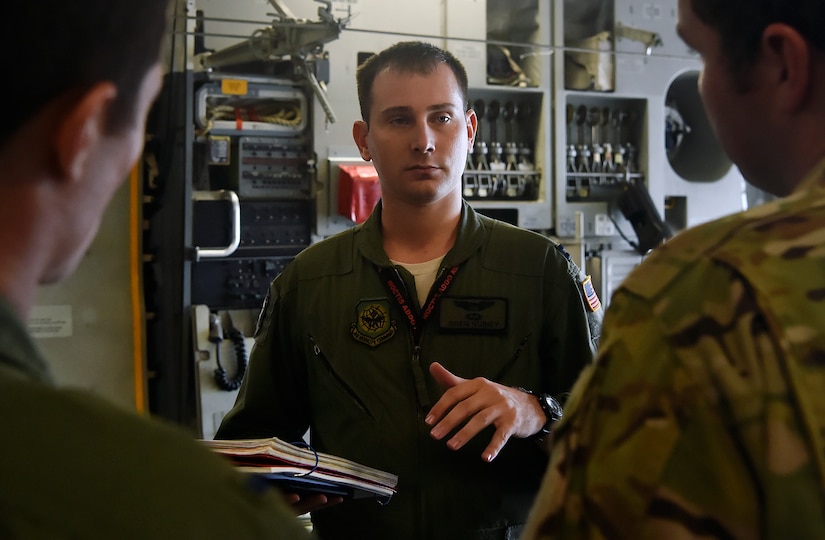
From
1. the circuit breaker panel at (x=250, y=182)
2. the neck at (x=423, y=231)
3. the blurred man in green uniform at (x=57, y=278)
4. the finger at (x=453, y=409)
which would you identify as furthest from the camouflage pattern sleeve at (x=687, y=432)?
the circuit breaker panel at (x=250, y=182)

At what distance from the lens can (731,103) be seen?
0.90 m

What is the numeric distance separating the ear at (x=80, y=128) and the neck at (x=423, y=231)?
1375 millimetres

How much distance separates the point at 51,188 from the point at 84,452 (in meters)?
0.21

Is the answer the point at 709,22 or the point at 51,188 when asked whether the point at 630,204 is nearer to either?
the point at 709,22

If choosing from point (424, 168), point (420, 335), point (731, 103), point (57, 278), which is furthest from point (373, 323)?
point (57, 278)

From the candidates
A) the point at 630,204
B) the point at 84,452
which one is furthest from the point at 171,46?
the point at 84,452

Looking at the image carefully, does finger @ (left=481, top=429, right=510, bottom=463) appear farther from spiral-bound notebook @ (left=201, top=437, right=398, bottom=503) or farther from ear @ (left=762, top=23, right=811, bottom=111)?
ear @ (left=762, top=23, right=811, bottom=111)

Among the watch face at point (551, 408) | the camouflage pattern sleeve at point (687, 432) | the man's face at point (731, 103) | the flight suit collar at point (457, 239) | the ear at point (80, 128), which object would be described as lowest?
the watch face at point (551, 408)

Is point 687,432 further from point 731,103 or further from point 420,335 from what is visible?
point 420,335

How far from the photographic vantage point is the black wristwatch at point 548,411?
5.61 ft

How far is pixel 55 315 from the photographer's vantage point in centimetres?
347

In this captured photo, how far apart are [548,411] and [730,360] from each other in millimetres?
959

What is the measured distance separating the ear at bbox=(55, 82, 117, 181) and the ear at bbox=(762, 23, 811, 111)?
64cm

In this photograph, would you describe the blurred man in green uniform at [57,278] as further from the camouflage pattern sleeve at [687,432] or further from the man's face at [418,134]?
the man's face at [418,134]
